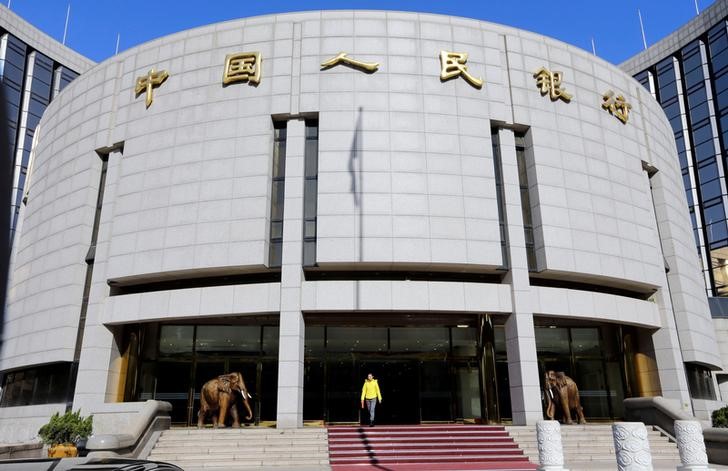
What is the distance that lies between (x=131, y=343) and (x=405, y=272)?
542 inches

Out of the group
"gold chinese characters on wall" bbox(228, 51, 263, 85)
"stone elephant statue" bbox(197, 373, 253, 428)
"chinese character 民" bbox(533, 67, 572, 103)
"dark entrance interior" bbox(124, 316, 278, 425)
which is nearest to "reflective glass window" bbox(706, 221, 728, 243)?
"chinese character 民" bbox(533, 67, 572, 103)

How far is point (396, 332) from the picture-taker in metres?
26.9

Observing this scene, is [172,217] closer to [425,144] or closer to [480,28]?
[425,144]

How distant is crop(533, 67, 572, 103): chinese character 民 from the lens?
2778 cm

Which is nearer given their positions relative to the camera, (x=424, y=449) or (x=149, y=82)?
(x=424, y=449)

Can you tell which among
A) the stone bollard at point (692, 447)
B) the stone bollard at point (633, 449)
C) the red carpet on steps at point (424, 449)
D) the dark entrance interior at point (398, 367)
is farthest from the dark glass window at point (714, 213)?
the stone bollard at point (633, 449)

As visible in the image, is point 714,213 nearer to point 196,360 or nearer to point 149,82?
point 196,360

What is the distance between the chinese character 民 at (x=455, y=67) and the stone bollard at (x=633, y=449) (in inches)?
738

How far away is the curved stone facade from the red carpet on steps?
10.5 ft

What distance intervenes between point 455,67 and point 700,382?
878 inches

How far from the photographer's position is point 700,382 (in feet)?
99.1

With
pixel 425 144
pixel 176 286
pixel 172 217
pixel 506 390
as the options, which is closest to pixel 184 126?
pixel 172 217

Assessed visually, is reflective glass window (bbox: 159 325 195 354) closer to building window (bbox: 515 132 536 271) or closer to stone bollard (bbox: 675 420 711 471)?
building window (bbox: 515 132 536 271)

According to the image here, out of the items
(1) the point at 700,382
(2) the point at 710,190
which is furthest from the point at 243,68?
(2) the point at 710,190
